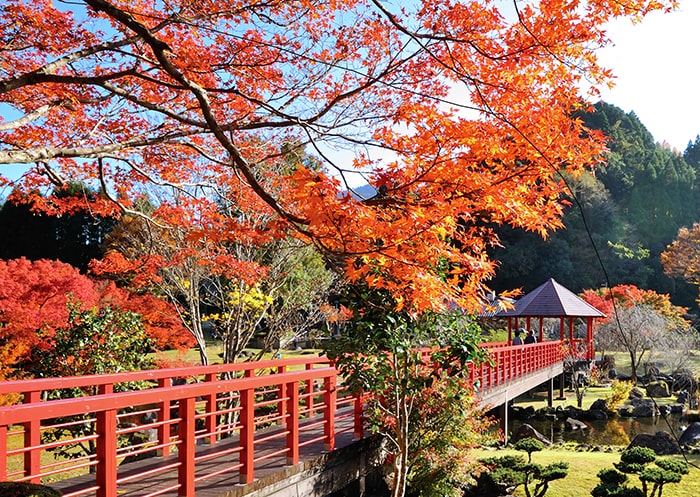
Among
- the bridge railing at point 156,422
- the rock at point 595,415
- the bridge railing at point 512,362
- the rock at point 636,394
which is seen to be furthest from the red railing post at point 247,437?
the rock at point 636,394

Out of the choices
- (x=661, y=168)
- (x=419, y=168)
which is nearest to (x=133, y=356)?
(x=419, y=168)

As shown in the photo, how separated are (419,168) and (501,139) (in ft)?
2.62

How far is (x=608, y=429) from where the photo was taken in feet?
51.7

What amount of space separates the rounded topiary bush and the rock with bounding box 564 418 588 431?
15379 millimetres

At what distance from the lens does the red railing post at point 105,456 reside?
3.65 meters

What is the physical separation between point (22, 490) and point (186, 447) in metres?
1.82

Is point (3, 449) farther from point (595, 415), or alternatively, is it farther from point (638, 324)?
point (638, 324)

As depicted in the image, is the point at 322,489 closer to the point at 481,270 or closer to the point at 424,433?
the point at 424,433

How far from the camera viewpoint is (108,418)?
3.72 meters

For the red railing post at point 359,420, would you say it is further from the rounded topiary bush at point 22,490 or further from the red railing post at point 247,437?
the rounded topiary bush at point 22,490

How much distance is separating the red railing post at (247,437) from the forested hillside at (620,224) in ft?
108

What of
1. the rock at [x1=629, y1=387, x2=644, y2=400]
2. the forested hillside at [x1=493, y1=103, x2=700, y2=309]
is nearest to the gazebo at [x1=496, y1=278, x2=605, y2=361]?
the rock at [x1=629, y1=387, x2=644, y2=400]

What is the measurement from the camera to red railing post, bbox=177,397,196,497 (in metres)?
4.39

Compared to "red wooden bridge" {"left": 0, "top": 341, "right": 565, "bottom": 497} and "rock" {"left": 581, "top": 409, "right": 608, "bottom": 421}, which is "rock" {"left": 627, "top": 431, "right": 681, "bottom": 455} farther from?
"red wooden bridge" {"left": 0, "top": 341, "right": 565, "bottom": 497}
